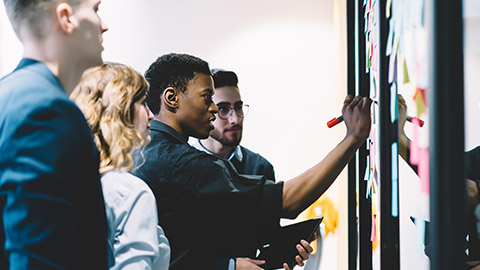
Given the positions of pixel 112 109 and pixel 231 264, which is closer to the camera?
pixel 112 109

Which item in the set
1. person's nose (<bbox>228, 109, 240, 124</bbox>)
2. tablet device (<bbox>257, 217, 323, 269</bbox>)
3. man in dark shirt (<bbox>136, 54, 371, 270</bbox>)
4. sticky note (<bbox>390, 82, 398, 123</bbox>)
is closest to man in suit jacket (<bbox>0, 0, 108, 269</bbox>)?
sticky note (<bbox>390, 82, 398, 123</bbox>)

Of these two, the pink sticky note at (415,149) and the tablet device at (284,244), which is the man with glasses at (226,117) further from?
the pink sticky note at (415,149)

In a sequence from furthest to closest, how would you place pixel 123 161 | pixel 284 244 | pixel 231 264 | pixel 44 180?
1. pixel 284 244
2. pixel 231 264
3. pixel 123 161
4. pixel 44 180

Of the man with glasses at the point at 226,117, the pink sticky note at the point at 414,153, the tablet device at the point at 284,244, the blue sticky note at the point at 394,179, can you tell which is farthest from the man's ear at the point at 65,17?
the man with glasses at the point at 226,117

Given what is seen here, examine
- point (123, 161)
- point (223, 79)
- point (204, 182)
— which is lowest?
point (204, 182)

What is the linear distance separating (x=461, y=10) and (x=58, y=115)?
487 mm

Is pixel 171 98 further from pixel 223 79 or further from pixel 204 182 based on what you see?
pixel 223 79

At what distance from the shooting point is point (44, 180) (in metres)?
0.67

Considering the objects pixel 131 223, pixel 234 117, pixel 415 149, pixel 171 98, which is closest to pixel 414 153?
pixel 415 149

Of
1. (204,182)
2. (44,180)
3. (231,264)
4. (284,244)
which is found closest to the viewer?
(44,180)

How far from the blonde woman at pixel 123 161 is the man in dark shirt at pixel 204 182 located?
171 millimetres

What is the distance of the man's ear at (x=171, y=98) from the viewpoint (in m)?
1.63

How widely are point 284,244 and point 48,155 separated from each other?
1.20 metres

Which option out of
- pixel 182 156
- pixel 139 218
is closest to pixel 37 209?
pixel 139 218
